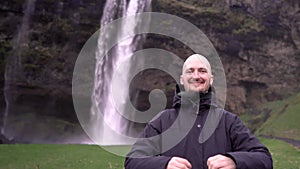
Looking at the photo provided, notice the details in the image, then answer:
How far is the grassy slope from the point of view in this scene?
29536 mm

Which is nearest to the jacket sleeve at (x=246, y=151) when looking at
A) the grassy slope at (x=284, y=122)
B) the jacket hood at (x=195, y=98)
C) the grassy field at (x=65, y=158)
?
the jacket hood at (x=195, y=98)

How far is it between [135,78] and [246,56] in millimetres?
14346

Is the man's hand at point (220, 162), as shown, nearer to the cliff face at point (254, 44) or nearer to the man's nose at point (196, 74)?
the man's nose at point (196, 74)

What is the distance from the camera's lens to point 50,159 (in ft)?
Result: 57.8

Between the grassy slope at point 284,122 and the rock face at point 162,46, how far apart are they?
5.87m

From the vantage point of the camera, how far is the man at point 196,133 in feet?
7.48

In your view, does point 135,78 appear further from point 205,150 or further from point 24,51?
point 205,150

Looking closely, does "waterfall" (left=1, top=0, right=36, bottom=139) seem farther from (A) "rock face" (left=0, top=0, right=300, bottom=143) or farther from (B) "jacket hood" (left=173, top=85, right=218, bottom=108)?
(B) "jacket hood" (left=173, top=85, right=218, bottom=108)

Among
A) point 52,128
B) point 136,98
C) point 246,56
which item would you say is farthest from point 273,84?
point 52,128

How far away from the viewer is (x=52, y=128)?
34500mm

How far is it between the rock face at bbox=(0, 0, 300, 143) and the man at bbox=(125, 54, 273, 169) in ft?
107

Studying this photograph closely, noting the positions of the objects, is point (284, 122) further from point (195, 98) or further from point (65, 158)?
point (195, 98)

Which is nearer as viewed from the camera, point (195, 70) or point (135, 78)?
point (195, 70)

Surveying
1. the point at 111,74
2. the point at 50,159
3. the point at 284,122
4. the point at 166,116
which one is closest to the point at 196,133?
the point at 166,116
